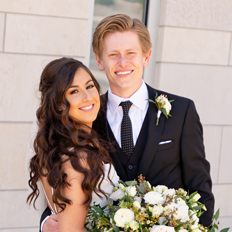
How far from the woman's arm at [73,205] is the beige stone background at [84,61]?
2012 mm

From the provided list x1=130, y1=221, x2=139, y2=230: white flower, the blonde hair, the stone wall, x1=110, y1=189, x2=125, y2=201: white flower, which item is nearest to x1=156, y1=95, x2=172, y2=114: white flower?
the blonde hair

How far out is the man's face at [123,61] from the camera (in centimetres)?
292

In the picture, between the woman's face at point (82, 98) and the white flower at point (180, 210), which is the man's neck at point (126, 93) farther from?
the white flower at point (180, 210)

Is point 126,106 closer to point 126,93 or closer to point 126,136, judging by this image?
point 126,93

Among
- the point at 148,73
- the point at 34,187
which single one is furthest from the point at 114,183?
the point at 148,73

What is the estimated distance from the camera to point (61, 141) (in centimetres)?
254

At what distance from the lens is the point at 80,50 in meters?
4.34

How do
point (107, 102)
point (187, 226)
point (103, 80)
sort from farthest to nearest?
point (103, 80), point (107, 102), point (187, 226)

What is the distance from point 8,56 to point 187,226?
2742 millimetres

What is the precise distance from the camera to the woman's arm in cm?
233

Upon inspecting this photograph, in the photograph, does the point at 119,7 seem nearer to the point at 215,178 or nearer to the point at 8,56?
the point at 8,56

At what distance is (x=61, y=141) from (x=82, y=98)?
0.31 metres

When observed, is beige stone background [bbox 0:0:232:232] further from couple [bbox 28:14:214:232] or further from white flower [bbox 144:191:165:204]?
white flower [bbox 144:191:165:204]

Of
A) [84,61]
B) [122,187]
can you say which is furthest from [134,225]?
[84,61]
